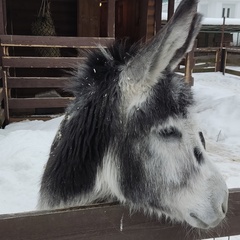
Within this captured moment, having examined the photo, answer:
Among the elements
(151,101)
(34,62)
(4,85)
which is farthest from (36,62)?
(151,101)

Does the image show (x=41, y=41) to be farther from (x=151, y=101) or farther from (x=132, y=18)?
(x=151, y=101)

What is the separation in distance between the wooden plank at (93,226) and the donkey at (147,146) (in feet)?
0.22

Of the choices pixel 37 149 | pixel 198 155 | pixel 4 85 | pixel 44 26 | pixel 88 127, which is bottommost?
pixel 37 149

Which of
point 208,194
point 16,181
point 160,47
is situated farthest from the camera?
point 16,181

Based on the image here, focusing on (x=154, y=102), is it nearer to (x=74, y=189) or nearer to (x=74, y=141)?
(x=74, y=141)

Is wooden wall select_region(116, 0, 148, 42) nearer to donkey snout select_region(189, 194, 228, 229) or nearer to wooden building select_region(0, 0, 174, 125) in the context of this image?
wooden building select_region(0, 0, 174, 125)

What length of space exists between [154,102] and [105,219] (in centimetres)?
54

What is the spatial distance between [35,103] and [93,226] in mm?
6086

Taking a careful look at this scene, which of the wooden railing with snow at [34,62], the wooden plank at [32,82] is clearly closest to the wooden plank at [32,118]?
the wooden railing with snow at [34,62]

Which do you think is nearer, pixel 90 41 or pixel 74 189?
pixel 74 189

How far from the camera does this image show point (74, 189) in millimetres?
1623

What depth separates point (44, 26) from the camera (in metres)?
9.03

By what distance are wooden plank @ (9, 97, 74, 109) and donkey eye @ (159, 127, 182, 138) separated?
18.9 ft

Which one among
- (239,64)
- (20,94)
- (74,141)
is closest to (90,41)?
(20,94)
